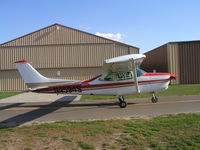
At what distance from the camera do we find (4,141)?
4590 millimetres

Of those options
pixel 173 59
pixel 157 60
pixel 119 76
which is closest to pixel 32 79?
pixel 119 76

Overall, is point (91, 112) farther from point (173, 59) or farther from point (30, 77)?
point (173, 59)

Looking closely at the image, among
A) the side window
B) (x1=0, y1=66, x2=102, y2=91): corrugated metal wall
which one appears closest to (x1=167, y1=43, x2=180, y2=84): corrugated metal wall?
(x1=0, y1=66, x2=102, y2=91): corrugated metal wall

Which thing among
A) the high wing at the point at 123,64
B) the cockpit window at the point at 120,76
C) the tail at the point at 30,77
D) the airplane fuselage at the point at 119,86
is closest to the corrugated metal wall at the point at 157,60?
the airplane fuselage at the point at 119,86

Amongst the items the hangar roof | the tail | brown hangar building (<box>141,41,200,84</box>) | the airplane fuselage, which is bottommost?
the airplane fuselage

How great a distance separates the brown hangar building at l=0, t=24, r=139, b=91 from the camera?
21.2 meters

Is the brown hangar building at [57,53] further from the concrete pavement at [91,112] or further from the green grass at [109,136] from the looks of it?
the green grass at [109,136]

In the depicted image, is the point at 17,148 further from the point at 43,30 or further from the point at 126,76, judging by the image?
the point at 43,30

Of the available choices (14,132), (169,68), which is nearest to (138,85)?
(14,132)

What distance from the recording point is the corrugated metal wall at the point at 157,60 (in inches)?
940

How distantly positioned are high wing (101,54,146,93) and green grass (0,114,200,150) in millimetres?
2890

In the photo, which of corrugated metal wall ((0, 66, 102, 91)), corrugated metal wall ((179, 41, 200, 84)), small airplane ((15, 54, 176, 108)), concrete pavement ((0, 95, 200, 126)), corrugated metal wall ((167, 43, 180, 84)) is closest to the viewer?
concrete pavement ((0, 95, 200, 126))

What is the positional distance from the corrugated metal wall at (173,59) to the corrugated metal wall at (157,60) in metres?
1.08

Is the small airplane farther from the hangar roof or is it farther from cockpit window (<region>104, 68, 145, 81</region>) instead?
the hangar roof
